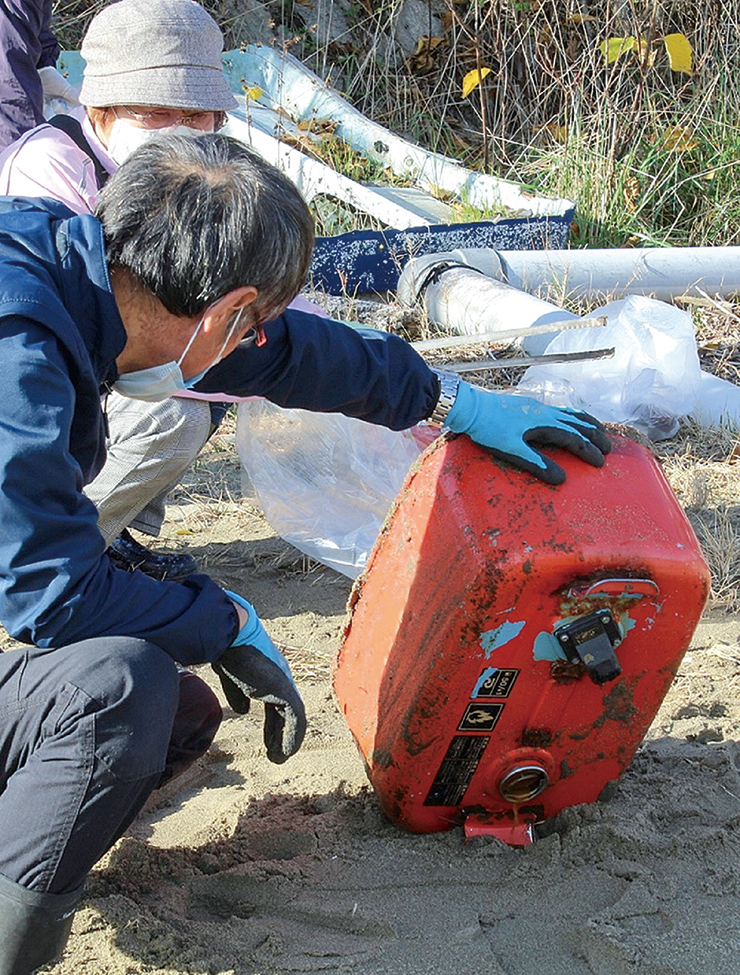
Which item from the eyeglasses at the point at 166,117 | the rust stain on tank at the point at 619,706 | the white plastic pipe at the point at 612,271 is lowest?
the white plastic pipe at the point at 612,271

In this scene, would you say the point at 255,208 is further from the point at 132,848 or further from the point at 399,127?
the point at 399,127

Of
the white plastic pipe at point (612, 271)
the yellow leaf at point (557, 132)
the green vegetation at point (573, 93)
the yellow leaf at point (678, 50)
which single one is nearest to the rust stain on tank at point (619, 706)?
the white plastic pipe at point (612, 271)

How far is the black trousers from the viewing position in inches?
60.1

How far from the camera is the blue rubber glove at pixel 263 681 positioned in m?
1.75

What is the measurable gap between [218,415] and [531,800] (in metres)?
1.30

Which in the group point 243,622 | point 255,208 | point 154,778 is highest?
point 255,208

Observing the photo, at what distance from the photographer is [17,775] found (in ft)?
5.17

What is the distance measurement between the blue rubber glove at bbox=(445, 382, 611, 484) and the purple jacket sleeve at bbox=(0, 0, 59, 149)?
216cm

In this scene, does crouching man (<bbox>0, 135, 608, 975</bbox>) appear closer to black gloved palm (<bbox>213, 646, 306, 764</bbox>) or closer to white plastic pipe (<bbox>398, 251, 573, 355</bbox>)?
black gloved palm (<bbox>213, 646, 306, 764</bbox>)

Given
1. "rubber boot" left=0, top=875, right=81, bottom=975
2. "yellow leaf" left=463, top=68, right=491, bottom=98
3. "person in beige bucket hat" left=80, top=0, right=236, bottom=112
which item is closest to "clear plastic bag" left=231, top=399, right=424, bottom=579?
"person in beige bucket hat" left=80, top=0, right=236, bottom=112

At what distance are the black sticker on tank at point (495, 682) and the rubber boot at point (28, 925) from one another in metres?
0.68

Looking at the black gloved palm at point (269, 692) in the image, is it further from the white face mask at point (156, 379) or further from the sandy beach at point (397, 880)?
the white face mask at point (156, 379)

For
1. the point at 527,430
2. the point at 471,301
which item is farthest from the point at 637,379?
the point at 527,430

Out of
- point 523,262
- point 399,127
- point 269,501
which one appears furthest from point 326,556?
point 399,127
